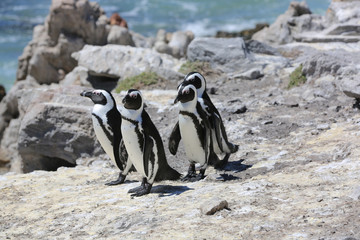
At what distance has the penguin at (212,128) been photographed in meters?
7.09

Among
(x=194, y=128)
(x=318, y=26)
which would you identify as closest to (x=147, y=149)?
(x=194, y=128)

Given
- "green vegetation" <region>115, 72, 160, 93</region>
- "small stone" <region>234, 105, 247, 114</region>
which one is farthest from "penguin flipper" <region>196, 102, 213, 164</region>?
"green vegetation" <region>115, 72, 160, 93</region>

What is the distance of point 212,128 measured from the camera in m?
7.14

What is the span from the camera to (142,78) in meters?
12.2

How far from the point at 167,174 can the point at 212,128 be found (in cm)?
79

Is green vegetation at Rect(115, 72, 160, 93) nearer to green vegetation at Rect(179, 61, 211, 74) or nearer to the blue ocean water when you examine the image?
green vegetation at Rect(179, 61, 211, 74)

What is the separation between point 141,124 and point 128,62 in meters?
7.11

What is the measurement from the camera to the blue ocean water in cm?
3123

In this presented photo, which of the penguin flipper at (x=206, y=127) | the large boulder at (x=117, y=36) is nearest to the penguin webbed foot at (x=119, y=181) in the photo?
the penguin flipper at (x=206, y=127)

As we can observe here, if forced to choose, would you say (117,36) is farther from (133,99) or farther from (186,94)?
(133,99)

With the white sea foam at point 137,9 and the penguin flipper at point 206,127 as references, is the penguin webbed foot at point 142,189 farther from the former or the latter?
the white sea foam at point 137,9

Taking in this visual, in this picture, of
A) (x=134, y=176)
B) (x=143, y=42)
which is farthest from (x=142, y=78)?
(x=143, y=42)

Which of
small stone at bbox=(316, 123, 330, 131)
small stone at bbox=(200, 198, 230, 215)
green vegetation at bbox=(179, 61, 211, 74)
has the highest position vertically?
green vegetation at bbox=(179, 61, 211, 74)

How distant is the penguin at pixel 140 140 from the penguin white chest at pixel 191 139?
21.0 inches
